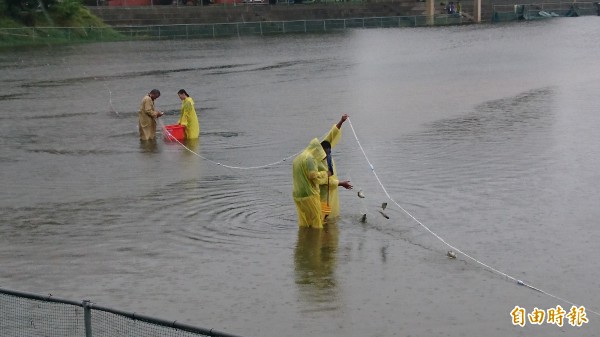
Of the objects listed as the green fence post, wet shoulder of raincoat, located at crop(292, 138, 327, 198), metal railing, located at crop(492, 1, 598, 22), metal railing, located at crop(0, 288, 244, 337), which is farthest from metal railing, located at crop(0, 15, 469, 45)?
the green fence post

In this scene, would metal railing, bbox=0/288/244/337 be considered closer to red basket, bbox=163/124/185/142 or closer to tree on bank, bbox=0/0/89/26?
red basket, bbox=163/124/185/142

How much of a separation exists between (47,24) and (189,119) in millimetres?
39435

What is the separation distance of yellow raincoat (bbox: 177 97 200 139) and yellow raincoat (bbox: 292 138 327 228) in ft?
32.6

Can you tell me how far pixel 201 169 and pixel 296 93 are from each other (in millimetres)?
15774

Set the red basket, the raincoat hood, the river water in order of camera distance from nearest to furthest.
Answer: the river water, the raincoat hood, the red basket

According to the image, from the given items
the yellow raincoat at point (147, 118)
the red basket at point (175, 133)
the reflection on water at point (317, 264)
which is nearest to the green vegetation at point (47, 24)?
the yellow raincoat at point (147, 118)

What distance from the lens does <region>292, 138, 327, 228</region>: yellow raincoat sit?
1547cm

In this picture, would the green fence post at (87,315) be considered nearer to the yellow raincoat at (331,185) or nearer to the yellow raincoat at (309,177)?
the yellow raincoat at (309,177)

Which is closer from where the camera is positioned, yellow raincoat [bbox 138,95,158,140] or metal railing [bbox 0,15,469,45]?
yellow raincoat [bbox 138,95,158,140]

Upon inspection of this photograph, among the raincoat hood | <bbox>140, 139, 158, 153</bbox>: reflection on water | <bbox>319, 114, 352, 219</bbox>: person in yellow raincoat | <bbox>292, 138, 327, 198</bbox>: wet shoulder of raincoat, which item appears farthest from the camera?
<bbox>140, 139, 158, 153</bbox>: reflection on water

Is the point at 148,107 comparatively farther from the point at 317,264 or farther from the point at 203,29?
the point at 203,29

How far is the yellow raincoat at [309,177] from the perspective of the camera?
609 inches

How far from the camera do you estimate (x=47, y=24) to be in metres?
62.6

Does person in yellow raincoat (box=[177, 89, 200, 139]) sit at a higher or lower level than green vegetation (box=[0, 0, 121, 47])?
lower
